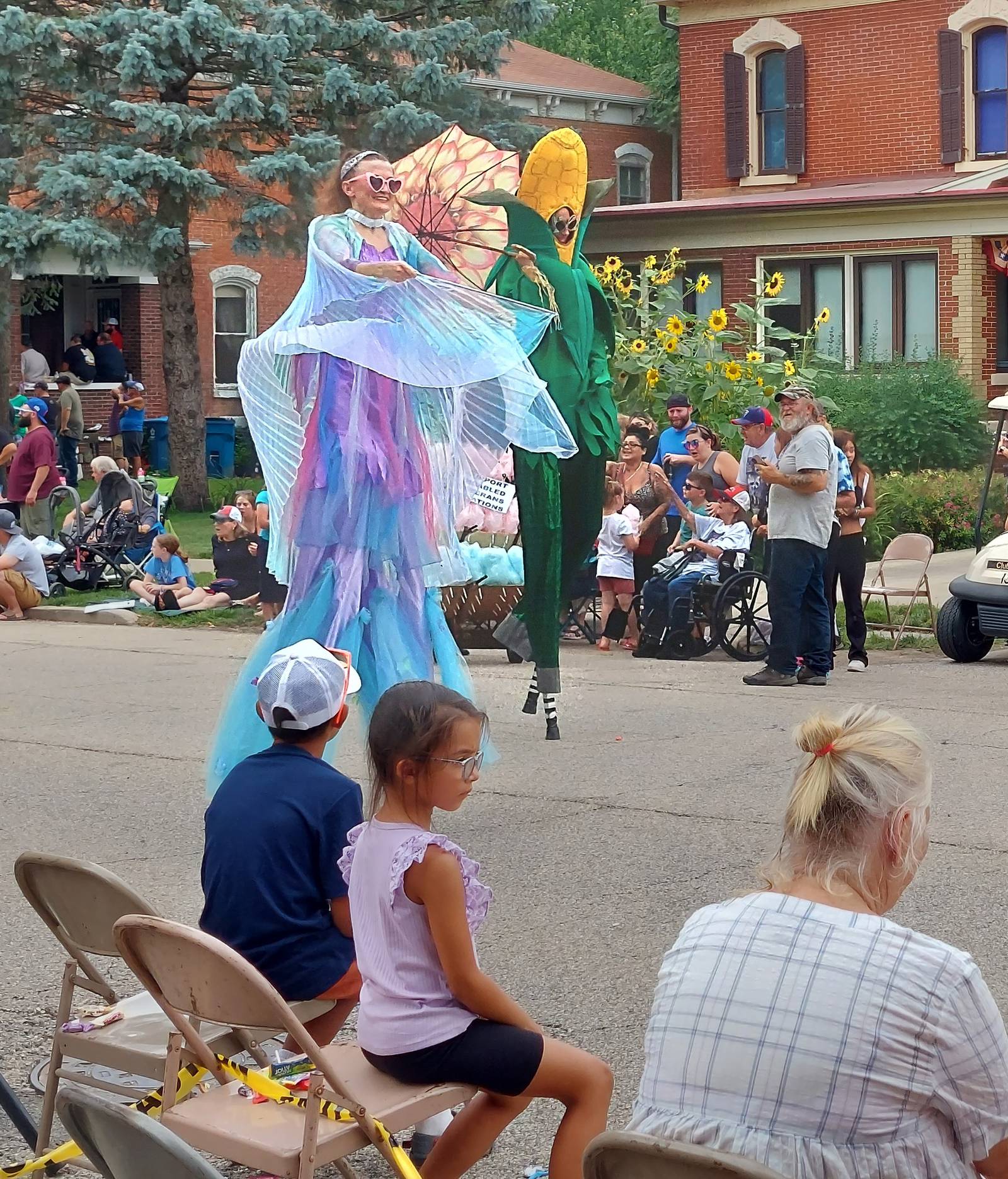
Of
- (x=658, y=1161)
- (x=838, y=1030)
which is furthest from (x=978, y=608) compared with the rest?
(x=658, y=1161)

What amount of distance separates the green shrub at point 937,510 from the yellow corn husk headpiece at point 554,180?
10.7 meters

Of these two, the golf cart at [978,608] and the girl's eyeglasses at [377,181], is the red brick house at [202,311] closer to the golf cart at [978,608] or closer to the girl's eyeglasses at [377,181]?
the golf cart at [978,608]

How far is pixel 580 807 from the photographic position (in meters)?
8.38

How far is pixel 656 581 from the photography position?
13812 millimetres

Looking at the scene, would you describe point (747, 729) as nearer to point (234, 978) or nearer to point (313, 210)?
point (234, 978)

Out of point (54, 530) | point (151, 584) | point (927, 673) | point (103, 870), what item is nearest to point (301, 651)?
point (103, 870)

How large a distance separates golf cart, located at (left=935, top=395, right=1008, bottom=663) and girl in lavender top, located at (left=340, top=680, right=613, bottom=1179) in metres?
9.50

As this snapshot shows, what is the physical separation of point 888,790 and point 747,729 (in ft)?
24.9

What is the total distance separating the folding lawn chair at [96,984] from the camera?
13.0 ft

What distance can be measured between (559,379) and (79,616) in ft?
28.6

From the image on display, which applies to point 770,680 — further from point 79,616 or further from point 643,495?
point 79,616

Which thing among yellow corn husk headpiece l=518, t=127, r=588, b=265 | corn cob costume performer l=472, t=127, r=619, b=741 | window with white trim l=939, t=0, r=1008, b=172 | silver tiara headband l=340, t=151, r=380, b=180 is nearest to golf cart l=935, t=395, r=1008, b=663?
corn cob costume performer l=472, t=127, r=619, b=741

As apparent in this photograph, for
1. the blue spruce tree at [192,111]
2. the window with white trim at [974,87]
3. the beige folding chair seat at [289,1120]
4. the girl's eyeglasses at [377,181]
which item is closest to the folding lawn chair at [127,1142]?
the beige folding chair seat at [289,1120]

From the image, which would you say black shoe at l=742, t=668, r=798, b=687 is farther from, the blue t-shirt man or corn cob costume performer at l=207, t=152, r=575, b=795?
corn cob costume performer at l=207, t=152, r=575, b=795
